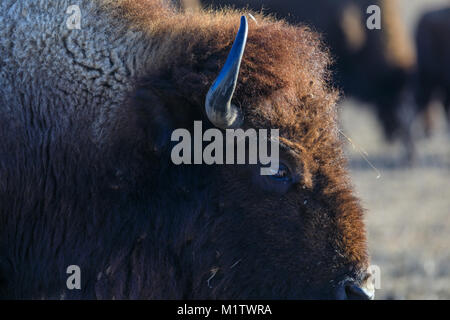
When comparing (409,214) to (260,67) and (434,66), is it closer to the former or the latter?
(434,66)

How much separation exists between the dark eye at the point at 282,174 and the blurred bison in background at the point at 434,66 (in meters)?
9.66

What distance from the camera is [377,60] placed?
1174 centimetres

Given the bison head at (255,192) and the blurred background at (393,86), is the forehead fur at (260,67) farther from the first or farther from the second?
the blurred background at (393,86)

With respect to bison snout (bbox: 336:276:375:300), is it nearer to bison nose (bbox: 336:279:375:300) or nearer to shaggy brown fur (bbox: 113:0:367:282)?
bison nose (bbox: 336:279:375:300)

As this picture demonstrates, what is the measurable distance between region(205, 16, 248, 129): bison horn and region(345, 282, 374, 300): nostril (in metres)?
0.89

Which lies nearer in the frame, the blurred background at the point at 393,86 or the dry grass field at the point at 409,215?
the dry grass field at the point at 409,215

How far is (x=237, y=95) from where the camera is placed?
2992mm

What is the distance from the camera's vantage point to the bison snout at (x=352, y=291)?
290 centimetres

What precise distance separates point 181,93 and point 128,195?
1.78ft

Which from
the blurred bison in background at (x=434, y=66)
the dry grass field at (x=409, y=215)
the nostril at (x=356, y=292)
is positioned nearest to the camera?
the nostril at (x=356, y=292)

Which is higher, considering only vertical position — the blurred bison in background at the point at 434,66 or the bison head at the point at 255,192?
the blurred bison in background at the point at 434,66

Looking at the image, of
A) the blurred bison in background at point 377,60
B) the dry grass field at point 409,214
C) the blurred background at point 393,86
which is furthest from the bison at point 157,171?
the blurred bison in background at point 377,60

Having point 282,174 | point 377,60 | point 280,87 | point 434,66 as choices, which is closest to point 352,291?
point 282,174
